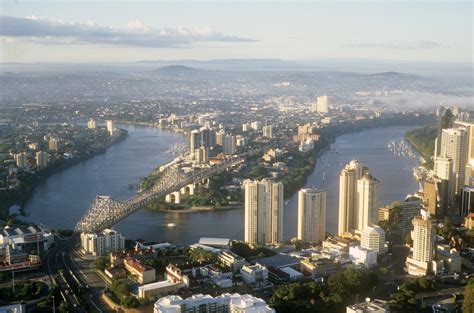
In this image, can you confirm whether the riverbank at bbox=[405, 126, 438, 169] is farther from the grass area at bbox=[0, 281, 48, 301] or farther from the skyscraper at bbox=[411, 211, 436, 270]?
the grass area at bbox=[0, 281, 48, 301]

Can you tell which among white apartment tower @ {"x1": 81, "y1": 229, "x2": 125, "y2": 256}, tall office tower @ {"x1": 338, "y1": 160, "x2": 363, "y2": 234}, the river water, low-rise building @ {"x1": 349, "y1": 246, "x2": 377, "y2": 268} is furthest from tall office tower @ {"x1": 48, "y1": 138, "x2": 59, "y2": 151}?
low-rise building @ {"x1": 349, "y1": 246, "x2": 377, "y2": 268}

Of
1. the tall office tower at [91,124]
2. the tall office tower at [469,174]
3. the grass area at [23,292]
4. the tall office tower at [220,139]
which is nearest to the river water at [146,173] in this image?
the tall office tower at [469,174]

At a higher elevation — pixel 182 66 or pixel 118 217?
pixel 182 66

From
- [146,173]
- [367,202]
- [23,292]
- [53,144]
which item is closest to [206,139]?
[146,173]

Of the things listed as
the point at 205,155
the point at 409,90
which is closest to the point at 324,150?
the point at 205,155

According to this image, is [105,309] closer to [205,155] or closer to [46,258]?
[46,258]

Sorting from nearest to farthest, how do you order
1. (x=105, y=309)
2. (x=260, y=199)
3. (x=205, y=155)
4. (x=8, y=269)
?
(x=105, y=309) < (x=8, y=269) < (x=260, y=199) < (x=205, y=155)

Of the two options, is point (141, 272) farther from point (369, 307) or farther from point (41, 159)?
point (41, 159)
